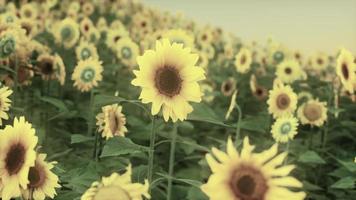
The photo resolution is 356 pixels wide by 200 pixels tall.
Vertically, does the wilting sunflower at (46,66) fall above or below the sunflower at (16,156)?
above

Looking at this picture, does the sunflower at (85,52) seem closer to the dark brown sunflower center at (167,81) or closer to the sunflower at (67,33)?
the sunflower at (67,33)

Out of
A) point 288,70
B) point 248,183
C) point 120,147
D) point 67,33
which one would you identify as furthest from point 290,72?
point 248,183

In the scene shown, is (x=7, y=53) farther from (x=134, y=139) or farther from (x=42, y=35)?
(x=42, y=35)

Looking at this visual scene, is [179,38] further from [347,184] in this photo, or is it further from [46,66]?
[347,184]

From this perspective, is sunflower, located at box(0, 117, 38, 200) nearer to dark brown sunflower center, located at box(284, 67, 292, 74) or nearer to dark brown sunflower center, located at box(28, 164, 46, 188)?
dark brown sunflower center, located at box(28, 164, 46, 188)

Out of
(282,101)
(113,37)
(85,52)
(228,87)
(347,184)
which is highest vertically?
(113,37)

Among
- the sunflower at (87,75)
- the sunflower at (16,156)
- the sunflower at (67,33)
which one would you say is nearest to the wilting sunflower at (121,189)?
the sunflower at (16,156)
